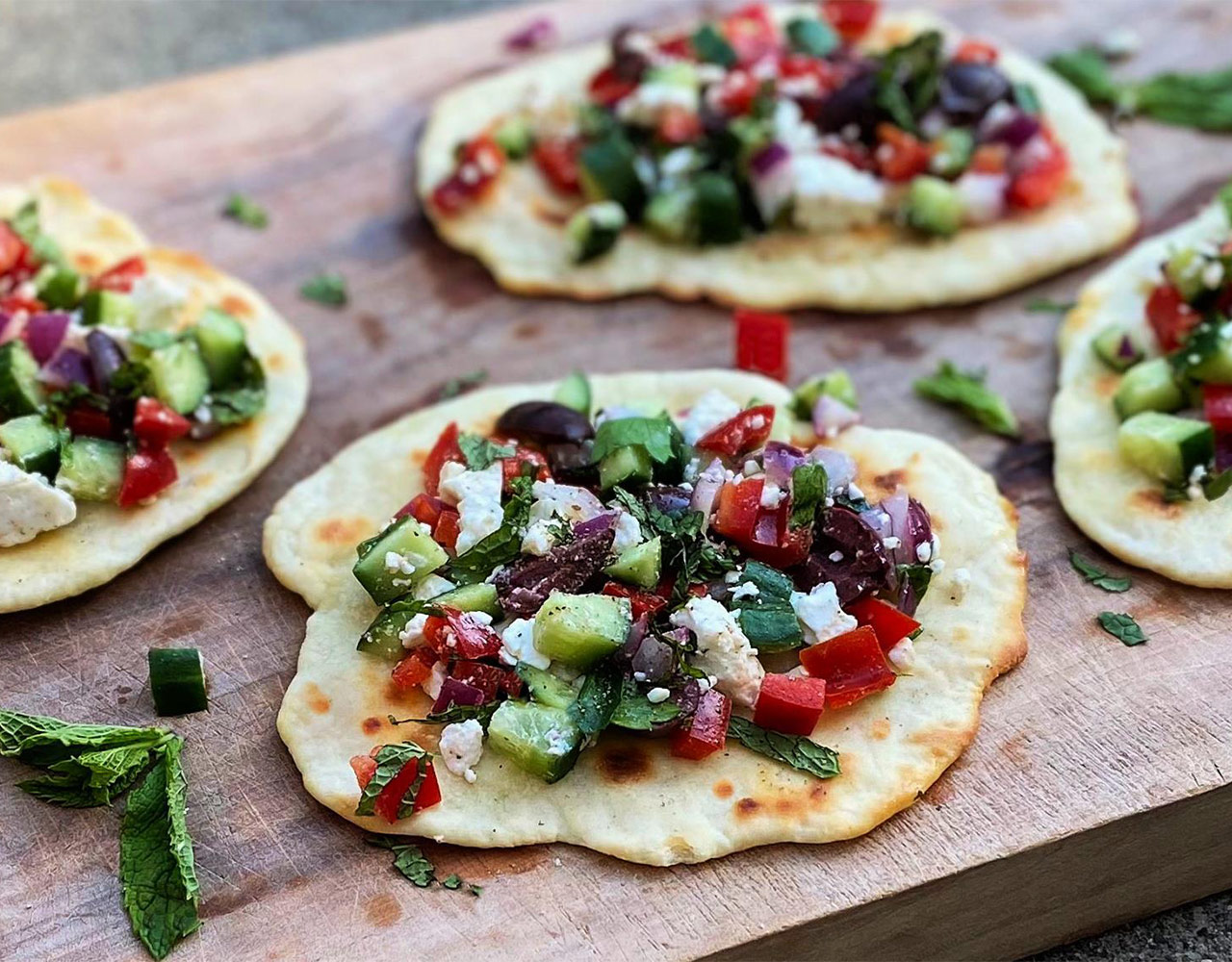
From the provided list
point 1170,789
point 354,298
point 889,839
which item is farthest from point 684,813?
point 354,298

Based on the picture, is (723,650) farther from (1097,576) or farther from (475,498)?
(1097,576)

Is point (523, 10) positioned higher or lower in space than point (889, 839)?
higher

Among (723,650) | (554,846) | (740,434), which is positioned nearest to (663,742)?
(723,650)

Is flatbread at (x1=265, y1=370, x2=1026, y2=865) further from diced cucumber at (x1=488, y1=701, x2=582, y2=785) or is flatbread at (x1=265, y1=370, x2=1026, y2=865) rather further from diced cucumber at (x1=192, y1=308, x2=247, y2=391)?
diced cucumber at (x1=192, y1=308, x2=247, y2=391)

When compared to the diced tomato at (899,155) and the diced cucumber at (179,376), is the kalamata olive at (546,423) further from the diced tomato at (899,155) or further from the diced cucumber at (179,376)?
the diced tomato at (899,155)

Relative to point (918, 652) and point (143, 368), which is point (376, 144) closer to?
point (143, 368)
